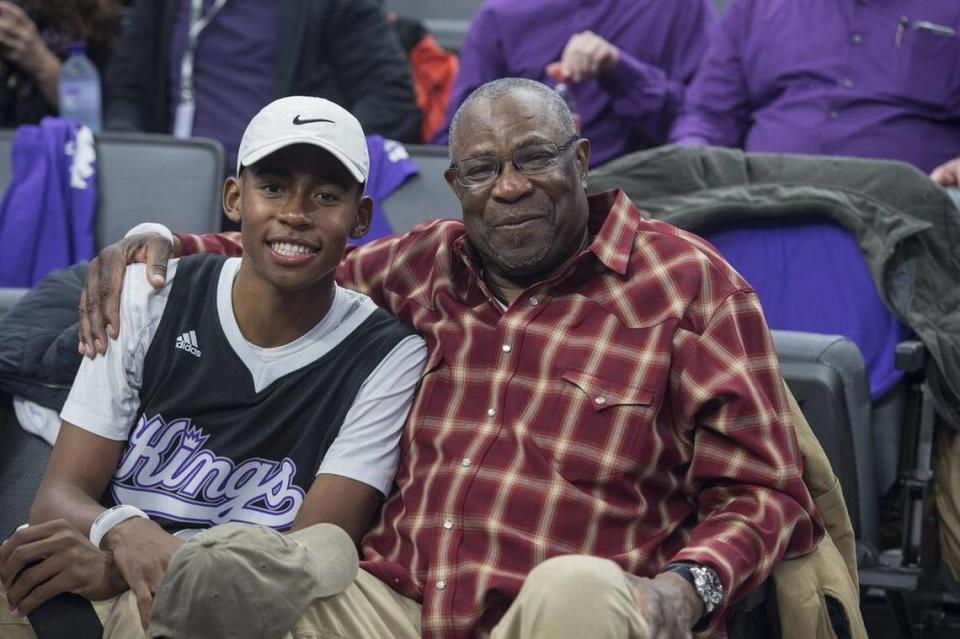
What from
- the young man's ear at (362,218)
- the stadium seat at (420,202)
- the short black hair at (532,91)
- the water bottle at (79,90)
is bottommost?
the water bottle at (79,90)

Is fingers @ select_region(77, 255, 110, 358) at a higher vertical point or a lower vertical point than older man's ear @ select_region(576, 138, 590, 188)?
lower

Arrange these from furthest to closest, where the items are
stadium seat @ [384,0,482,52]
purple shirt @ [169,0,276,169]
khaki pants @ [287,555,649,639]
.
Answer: stadium seat @ [384,0,482,52] → purple shirt @ [169,0,276,169] → khaki pants @ [287,555,649,639]

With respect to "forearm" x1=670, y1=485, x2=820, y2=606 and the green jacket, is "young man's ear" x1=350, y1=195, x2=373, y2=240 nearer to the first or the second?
"forearm" x1=670, y1=485, x2=820, y2=606

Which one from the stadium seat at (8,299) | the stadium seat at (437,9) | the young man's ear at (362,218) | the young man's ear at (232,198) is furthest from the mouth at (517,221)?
the stadium seat at (437,9)

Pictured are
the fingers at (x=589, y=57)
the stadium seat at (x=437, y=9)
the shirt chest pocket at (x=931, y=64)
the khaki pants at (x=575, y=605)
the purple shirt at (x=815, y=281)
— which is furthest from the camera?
the stadium seat at (x=437, y=9)

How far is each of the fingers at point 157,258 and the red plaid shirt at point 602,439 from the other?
514 mm

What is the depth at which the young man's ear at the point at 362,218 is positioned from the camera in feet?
8.72

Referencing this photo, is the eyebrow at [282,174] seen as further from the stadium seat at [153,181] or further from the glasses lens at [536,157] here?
the stadium seat at [153,181]

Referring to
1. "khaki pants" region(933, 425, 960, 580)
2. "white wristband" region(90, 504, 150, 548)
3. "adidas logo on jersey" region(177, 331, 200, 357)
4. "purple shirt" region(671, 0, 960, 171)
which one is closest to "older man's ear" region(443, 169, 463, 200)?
"adidas logo on jersey" region(177, 331, 200, 357)

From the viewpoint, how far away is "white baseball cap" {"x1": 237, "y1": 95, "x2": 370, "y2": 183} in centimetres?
256

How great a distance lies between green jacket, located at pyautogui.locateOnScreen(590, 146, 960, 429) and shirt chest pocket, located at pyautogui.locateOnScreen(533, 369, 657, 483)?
3.18 feet

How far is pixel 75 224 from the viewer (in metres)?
3.97

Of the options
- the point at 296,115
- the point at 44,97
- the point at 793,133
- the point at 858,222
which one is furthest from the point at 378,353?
the point at 44,97

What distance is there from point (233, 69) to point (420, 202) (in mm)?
942
